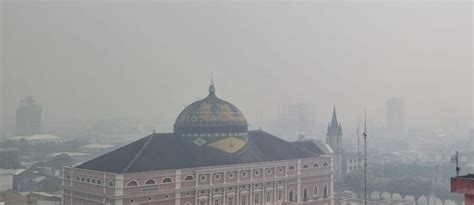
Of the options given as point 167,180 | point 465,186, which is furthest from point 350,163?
point 465,186

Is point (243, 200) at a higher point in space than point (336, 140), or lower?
lower

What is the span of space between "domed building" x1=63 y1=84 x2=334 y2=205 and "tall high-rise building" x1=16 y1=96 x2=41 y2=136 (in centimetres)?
1223

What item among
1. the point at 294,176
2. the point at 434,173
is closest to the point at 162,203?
the point at 294,176

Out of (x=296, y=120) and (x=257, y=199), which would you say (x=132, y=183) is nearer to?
(x=257, y=199)

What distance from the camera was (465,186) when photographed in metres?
6.70

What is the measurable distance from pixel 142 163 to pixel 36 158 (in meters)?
18.6

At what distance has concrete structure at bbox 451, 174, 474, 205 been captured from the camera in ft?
21.8

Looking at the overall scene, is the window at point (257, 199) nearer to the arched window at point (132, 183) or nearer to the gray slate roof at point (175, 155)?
the gray slate roof at point (175, 155)

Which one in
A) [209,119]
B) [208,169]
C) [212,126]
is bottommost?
[208,169]

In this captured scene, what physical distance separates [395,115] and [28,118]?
1227 inches

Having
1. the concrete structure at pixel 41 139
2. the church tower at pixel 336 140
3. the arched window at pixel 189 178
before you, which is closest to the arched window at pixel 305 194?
the arched window at pixel 189 178

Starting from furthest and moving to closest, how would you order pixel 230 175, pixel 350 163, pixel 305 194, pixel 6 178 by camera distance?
pixel 350 163 < pixel 6 178 < pixel 305 194 < pixel 230 175

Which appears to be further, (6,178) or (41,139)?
(41,139)

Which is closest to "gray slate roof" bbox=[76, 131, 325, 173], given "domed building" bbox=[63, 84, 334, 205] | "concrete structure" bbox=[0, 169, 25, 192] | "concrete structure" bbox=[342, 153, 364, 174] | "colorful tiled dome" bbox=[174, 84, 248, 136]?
"domed building" bbox=[63, 84, 334, 205]
